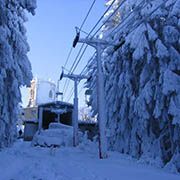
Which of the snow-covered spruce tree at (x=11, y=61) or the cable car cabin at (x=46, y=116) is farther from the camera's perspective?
the cable car cabin at (x=46, y=116)

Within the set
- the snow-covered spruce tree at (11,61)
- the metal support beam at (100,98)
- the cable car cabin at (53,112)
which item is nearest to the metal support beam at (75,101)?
the snow-covered spruce tree at (11,61)

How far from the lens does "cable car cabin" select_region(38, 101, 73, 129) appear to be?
40031mm

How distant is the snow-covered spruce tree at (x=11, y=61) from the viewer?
1748cm

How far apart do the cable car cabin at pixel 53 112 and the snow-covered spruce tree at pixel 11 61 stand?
57.5ft

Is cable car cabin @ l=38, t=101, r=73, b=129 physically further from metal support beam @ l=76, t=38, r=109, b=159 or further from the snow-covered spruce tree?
metal support beam @ l=76, t=38, r=109, b=159

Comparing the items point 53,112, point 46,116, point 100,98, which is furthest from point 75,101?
point 46,116

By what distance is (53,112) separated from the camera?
135 ft

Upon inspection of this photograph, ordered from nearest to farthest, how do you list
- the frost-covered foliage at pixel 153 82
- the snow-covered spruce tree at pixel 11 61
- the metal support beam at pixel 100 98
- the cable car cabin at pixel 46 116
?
the frost-covered foliage at pixel 153 82, the metal support beam at pixel 100 98, the snow-covered spruce tree at pixel 11 61, the cable car cabin at pixel 46 116

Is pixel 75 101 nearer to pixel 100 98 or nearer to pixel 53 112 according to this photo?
pixel 100 98

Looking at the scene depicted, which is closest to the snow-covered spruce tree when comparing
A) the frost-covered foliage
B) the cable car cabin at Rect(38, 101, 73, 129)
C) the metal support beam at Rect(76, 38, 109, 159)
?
the metal support beam at Rect(76, 38, 109, 159)

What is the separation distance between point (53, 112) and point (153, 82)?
25.5m

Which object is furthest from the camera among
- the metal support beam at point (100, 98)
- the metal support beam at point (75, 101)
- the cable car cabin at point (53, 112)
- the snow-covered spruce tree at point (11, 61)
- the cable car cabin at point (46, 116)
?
the cable car cabin at point (46, 116)

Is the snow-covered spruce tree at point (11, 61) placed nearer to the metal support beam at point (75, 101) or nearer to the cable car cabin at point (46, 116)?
the metal support beam at point (75, 101)

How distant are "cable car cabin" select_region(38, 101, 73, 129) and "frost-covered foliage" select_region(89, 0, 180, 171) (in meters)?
19.9
